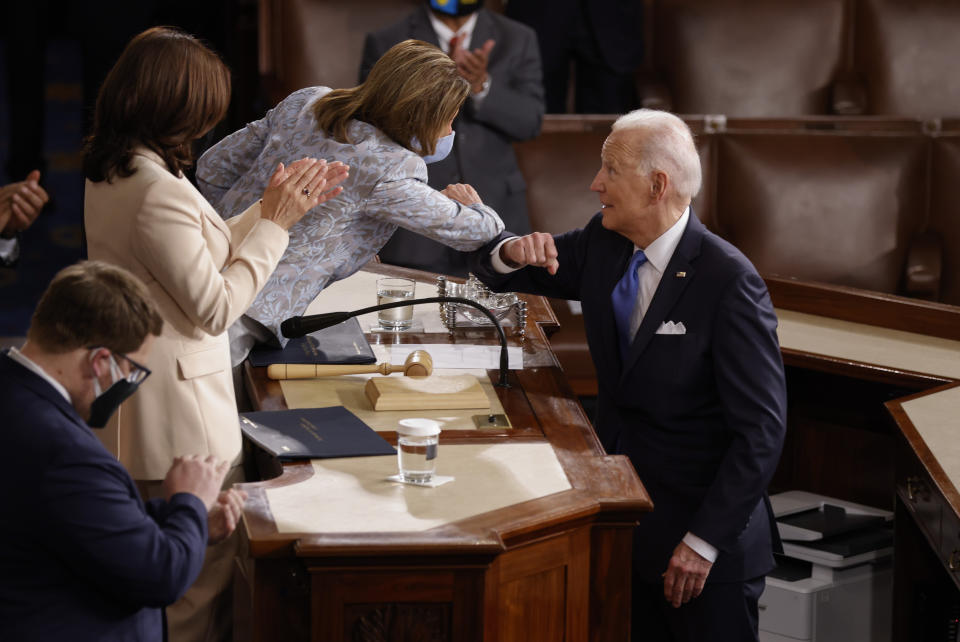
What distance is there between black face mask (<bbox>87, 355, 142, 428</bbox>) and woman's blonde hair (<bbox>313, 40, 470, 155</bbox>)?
1196mm

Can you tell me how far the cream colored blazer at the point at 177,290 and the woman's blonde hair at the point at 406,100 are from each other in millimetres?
548

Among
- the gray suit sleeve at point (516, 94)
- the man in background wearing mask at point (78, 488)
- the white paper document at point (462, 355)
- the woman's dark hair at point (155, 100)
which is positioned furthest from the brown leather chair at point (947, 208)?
the man in background wearing mask at point (78, 488)

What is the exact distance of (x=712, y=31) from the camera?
5.02 metres

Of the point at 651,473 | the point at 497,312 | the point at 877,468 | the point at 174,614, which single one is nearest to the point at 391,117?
the point at 497,312

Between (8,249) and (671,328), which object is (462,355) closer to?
(671,328)

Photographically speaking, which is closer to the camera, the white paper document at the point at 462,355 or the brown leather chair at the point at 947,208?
the white paper document at the point at 462,355

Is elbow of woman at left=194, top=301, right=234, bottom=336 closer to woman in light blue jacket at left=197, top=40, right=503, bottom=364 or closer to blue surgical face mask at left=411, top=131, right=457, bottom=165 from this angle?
woman in light blue jacket at left=197, top=40, right=503, bottom=364

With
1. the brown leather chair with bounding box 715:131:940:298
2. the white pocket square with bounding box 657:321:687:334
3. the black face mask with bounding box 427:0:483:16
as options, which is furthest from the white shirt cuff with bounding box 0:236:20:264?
the brown leather chair with bounding box 715:131:940:298

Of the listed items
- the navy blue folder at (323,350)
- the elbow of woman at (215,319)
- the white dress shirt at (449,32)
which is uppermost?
the white dress shirt at (449,32)

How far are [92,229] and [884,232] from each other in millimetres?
3249

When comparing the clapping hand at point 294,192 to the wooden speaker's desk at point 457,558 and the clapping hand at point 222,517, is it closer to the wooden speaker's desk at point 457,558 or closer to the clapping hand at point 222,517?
the wooden speaker's desk at point 457,558

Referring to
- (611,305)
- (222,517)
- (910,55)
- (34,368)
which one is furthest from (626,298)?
(910,55)

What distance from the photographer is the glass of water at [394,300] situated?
2979mm

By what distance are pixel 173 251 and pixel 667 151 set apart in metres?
0.99
